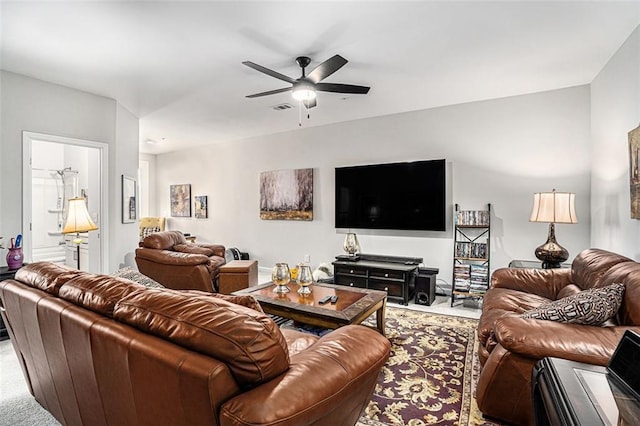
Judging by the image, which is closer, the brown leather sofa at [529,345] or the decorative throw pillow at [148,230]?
the brown leather sofa at [529,345]

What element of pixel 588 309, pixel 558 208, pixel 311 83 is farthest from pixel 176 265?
pixel 558 208

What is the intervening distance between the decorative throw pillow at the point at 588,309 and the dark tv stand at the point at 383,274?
92.4 inches

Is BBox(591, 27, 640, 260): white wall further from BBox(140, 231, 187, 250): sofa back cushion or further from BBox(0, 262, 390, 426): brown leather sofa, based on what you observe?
BBox(140, 231, 187, 250): sofa back cushion

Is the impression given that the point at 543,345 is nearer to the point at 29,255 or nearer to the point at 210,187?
the point at 29,255

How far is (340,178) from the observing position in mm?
5363

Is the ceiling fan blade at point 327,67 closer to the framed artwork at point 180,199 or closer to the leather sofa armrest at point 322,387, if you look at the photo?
the leather sofa armrest at point 322,387

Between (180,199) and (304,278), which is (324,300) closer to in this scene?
(304,278)

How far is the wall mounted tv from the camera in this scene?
4.59 meters

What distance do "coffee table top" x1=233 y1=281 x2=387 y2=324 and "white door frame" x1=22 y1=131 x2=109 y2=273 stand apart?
2625mm

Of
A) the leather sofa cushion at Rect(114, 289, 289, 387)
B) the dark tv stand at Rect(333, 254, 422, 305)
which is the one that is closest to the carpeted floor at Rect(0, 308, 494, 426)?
the dark tv stand at Rect(333, 254, 422, 305)

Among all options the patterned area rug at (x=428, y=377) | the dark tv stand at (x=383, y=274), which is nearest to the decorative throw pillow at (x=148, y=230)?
the dark tv stand at (x=383, y=274)

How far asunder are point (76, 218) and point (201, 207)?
4123 mm

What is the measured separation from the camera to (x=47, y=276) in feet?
5.40

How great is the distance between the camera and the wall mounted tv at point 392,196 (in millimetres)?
4586
